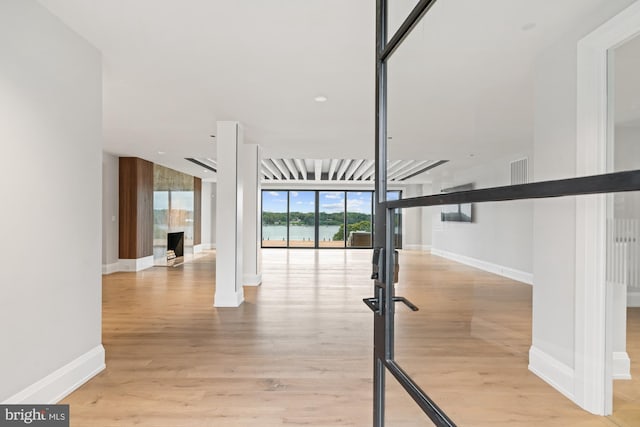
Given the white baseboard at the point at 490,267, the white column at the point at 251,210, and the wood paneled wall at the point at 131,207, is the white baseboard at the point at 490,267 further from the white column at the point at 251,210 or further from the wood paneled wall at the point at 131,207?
the wood paneled wall at the point at 131,207

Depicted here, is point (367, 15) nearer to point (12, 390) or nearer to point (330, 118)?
point (330, 118)

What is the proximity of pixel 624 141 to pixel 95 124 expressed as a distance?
3064 mm

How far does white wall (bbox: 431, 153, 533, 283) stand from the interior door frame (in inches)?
4.3

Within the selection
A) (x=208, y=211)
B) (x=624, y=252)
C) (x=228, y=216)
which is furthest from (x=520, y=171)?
(x=208, y=211)

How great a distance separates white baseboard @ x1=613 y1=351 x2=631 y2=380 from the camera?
1.30ft

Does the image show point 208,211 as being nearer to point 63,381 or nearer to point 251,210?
point 251,210

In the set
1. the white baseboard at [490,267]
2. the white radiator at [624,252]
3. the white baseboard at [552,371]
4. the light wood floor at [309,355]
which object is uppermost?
the white radiator at [624,252]

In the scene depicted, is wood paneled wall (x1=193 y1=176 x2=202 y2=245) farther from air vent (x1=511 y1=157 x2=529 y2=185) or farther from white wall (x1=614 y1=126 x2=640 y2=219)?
white wall (x1=614 y1=126 x2=640 y2=219)

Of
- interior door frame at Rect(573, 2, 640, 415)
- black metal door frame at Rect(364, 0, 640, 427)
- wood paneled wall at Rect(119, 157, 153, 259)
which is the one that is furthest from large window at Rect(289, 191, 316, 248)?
interior door frame at Rect(573, 2, 640, 415)

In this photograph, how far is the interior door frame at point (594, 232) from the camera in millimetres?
395

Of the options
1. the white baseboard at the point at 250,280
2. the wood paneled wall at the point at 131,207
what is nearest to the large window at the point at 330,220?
the wood paneled wall at the point at 131,207

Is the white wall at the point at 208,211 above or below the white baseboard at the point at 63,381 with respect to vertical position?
above

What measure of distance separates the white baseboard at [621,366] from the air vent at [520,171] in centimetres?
25

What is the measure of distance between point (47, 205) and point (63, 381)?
3.67 feet
